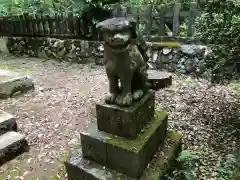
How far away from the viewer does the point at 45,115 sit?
407cm

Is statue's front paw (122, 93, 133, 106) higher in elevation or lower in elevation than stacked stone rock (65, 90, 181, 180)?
higher

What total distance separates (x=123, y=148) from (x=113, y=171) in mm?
325

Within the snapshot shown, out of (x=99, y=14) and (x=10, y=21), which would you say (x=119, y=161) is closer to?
(x=99, y=14)

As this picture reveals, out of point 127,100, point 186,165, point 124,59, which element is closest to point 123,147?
point 127,100

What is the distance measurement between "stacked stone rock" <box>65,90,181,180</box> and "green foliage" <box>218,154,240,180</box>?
0.55m

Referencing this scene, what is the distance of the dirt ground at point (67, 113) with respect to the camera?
114 inches

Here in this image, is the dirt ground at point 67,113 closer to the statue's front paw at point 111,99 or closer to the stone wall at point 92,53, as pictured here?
the stone wall at point 92,53

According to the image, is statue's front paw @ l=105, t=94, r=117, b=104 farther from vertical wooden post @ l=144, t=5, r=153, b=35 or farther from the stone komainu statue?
vertical wooden post @ l=144, t=5, r=153, b=35

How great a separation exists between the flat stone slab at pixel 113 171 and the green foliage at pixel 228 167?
494 millimetres

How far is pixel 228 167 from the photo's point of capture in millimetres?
2596

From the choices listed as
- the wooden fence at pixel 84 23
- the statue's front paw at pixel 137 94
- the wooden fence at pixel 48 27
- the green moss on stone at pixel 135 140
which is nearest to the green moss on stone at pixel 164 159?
the green moss on stone at pixel 135 140

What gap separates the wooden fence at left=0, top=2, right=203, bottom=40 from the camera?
5328 mm

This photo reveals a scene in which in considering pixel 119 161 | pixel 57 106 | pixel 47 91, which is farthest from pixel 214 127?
pixel 47 91

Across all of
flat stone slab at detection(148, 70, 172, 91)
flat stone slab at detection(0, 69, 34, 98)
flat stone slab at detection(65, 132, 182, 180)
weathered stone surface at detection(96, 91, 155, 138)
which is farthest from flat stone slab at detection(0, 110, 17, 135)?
flat stone slab at detection(148, 70, 172, 91)
